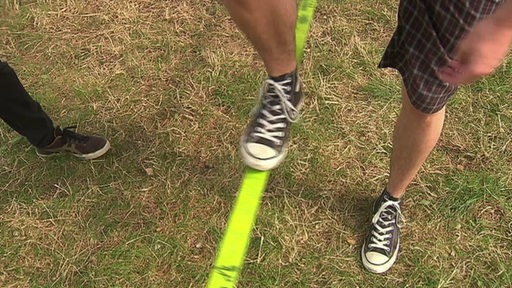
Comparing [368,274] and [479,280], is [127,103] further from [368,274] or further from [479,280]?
[479,280]

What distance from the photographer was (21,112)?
2264mm

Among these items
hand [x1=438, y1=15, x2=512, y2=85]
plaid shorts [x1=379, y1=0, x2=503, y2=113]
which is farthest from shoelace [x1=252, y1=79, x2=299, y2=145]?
hand [x1=438, y1=15, x2=512, y2=85]

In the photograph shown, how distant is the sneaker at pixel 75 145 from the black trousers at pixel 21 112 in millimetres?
49

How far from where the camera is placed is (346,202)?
238cm

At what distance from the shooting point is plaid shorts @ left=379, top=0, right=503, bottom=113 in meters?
1.42

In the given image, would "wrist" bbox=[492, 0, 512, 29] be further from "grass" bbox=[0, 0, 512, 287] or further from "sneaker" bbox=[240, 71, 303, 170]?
"grass" bbox=[0, 0, 512, 287]

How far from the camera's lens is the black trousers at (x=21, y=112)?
84.4 inches

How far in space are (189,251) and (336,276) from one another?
1.99ft

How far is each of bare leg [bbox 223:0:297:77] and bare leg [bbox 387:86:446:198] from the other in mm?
419

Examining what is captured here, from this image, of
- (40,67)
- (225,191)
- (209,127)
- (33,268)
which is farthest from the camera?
(40,67)

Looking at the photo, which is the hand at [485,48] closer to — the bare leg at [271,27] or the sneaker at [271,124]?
the bare leg at [271,27]

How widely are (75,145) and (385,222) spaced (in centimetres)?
141

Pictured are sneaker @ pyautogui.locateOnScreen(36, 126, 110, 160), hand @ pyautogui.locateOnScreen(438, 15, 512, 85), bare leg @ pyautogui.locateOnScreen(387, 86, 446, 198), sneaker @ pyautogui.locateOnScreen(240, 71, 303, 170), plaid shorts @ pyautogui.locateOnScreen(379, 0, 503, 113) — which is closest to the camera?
hand @ pyautogui.locateOnScreen(438, 15, 512, 85)

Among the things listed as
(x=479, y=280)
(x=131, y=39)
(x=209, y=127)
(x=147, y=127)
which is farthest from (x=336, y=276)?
(x=131, y=39)
